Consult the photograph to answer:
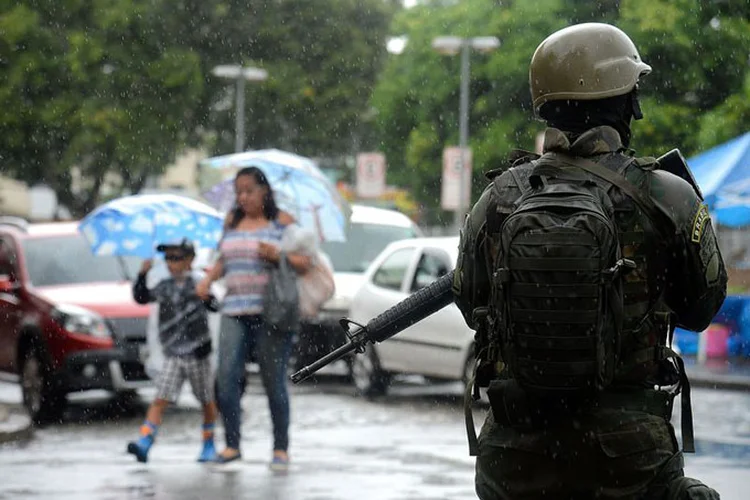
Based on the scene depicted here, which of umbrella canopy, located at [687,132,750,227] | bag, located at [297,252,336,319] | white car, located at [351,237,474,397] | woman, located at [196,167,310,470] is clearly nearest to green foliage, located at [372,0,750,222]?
umbrella canopy, located at [687,132,750,227]

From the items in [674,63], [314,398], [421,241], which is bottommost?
[314,398]

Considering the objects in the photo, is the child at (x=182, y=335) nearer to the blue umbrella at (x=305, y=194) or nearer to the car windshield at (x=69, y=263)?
the blue umbrella at (x=305, y=194)

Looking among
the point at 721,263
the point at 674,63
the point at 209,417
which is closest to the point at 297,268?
the point at 209,417

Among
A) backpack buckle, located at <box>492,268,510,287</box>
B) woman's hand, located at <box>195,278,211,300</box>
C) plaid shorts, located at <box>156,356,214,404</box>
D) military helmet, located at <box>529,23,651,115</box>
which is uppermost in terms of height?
military helmet, located at <box>529,23,651,115</box>

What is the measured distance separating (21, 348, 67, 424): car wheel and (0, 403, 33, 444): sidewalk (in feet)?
1.07

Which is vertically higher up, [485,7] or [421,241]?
[485,7]

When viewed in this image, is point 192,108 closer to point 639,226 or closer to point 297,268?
point 297,268

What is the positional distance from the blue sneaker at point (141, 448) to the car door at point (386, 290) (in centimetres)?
506

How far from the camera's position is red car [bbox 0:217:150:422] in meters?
12.8

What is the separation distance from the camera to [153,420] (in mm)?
9844

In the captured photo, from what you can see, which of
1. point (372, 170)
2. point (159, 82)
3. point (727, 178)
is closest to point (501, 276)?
point (727, 178)

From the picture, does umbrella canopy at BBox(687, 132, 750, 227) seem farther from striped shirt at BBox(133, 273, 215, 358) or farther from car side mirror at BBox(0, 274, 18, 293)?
striped shirt at BBox(133, 273, 215, 358)

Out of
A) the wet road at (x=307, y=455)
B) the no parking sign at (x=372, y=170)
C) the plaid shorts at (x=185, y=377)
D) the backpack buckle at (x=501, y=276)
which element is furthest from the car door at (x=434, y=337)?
the no parking sign at (x=372, y=170)

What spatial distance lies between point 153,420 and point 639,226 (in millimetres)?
6994
